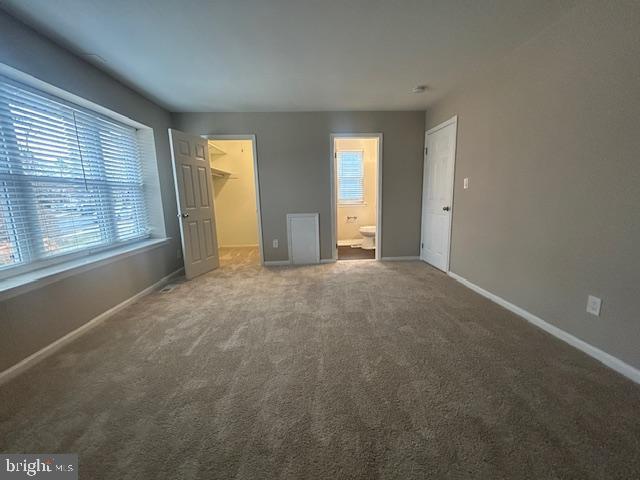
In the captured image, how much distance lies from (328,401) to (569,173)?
2236mm

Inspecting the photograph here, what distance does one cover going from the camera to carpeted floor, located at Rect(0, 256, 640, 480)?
994 mm

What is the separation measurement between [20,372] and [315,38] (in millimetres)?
3171

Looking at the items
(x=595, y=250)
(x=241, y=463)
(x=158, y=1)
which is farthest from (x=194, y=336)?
(x=595, y=250)

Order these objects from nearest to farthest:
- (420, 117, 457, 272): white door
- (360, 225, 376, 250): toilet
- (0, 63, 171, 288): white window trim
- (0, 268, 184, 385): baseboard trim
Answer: (0, 268, 184, 385): baseboard trim, (0, 63, 171, 288): white window trim, (420, 117, 457, 272): white door, (360, 225, 376, 250): toilet

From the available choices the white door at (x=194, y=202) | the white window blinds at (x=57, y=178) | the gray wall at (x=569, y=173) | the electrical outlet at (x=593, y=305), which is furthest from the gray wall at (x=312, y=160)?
the electrical outlet at (x=593, y=305)

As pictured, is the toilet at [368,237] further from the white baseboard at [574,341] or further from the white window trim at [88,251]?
the white window trim at [88,251]

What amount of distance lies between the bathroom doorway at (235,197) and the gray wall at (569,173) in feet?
13.2

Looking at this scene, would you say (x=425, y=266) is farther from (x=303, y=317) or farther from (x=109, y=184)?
(x=109, y=184)

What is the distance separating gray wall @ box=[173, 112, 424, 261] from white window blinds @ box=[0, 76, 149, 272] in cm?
141

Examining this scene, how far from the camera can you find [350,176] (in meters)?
5.30

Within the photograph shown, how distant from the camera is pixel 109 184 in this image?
2.51 m

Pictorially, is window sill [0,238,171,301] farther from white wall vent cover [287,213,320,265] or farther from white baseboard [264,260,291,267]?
white wall vent cover [287,213,320,265]

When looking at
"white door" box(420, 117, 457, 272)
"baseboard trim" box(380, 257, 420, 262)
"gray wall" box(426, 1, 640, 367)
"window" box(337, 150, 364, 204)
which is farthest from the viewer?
"window" box(337, 150, 364, 204)

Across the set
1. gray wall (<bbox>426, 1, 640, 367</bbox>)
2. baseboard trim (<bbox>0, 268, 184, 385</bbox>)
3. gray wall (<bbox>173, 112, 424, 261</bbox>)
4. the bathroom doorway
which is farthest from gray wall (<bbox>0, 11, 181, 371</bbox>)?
gray wall (<bbox>426, 1, 640, 367</bbox>)
